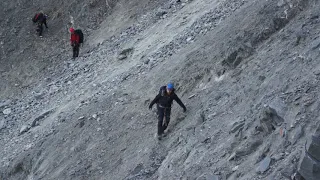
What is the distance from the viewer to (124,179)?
1127cm

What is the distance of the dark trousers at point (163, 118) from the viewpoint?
37.9ft

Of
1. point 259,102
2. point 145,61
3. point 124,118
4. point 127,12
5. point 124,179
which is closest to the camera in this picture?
point 259,102

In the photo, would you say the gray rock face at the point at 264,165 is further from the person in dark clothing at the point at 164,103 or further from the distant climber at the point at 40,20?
the distant climber at the point at 40,20

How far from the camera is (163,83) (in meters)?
13.7

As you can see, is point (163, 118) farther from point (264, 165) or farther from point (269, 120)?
point (264, 165)

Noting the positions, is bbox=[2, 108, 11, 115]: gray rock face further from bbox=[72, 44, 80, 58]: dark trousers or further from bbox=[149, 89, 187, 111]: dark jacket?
bbox=[149, 89, 187, 111]: dark jacket

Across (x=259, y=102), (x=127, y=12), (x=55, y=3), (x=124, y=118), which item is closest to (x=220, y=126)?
(x=259, y=102)

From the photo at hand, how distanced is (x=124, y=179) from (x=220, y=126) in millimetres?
2509

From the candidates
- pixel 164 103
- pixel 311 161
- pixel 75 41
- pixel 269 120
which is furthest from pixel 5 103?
pixel 311 161

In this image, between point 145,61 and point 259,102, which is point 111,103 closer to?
point 145,61

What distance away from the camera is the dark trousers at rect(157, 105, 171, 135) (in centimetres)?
1155

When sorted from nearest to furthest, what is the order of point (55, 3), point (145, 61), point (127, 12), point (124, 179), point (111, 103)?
point (124, 179) < point (111, 103) < point (145, 61) < point (127, 12) < point (55, 3)

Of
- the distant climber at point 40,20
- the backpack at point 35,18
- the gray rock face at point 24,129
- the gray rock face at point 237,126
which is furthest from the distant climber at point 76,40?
the gray rock face at point 237,126

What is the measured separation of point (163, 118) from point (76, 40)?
8.09m
